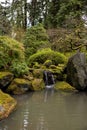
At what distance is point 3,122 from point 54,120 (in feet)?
5.06

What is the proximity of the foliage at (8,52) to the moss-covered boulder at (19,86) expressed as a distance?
4.00 ft

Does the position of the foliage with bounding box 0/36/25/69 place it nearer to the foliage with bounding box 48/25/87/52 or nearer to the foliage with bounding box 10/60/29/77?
the foliage with bounding box 10/60/29/77

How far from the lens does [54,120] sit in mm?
8914

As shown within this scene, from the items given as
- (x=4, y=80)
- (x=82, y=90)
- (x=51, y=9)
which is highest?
(x=51, y=9)

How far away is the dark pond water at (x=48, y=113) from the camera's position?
8.28 metres

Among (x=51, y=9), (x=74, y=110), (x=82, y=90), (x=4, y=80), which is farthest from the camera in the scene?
(x=51, y=9)

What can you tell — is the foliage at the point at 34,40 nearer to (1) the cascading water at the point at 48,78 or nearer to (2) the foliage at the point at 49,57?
(2) the foliage at the point at 49,57

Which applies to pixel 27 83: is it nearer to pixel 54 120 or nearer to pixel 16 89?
pixel 16 89

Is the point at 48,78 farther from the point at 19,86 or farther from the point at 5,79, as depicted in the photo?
the point at 5,79

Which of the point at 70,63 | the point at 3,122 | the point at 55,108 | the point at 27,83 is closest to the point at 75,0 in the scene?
the point at 70,63

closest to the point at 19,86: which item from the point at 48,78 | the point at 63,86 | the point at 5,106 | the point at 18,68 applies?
the point at 18,68

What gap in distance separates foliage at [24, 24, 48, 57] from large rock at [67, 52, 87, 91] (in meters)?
6.24

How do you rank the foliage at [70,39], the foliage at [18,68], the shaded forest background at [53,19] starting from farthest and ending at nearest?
the shaded forest background at [53,19], the foliage at [70,39], the foliage at [18,68]

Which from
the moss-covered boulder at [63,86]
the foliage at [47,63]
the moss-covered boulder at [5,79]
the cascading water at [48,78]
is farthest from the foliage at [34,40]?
the moss-covered boulder at [5,79]
